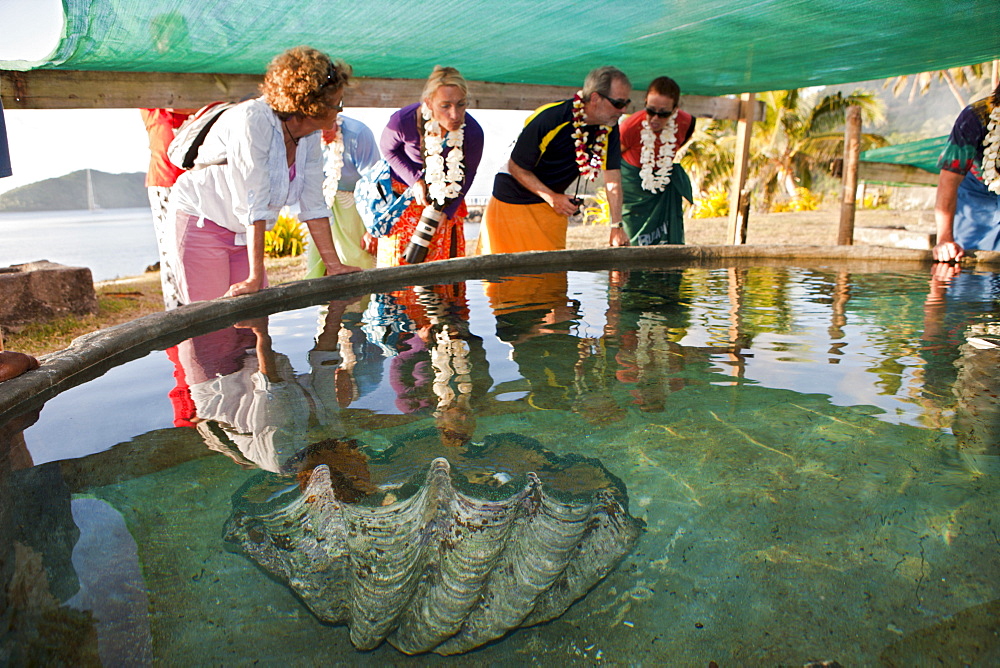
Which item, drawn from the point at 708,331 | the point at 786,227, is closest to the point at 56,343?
the point at 708,331

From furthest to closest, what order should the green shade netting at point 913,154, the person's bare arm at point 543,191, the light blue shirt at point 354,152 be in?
the green shade netting at point 913,154, the light blue shirt at point 354,152, the person's bare arm at point 543,191

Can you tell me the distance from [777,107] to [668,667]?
79.2ft

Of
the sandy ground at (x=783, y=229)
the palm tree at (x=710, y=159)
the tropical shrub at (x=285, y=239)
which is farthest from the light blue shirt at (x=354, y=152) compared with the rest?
the palm tree at (x=710, y=159)

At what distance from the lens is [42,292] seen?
5.49 meters

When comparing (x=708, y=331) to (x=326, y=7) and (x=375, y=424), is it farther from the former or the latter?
(x=326, y=7)

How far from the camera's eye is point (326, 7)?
364 centimetres

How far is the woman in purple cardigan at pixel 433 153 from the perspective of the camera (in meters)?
3.74

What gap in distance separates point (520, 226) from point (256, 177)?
2.39 meters

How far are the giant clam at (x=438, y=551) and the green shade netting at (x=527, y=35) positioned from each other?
3053 mm

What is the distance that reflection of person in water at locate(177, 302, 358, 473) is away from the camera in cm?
150

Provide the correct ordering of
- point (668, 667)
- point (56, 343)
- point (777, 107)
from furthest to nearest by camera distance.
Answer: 1. point (777, 107)
2. point (56, 343)
3. point (668, 667)

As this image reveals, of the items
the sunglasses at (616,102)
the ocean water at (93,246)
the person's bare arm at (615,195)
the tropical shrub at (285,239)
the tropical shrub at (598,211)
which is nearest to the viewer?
the sunglasses at (616,102)

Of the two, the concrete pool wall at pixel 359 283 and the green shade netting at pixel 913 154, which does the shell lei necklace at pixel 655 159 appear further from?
the green shade netting at pixel 913 154

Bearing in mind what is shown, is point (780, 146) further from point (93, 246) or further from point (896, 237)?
point (93, 246)
